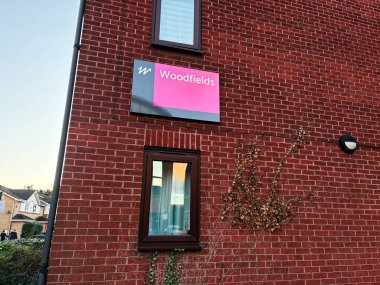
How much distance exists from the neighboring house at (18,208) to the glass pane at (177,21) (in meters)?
42.5

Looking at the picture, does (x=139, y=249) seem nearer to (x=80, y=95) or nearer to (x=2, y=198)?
(x=80, y=95)

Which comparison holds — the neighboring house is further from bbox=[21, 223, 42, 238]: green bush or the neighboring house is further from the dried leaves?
the dried leaves

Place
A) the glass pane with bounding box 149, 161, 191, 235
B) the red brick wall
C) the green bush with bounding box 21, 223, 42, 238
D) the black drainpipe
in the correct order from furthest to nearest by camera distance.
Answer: the green bush with bounding box 21, 223, 42, 238 → the glass pane with bounding box 149, 161, 191, 235 → the red brick wall → the black drainpipe

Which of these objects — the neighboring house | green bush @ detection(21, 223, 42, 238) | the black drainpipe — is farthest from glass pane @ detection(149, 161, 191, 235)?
the neighboring house

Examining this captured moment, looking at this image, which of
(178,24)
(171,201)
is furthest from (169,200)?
(178,24)

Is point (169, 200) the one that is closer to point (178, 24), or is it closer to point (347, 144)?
point (178, 24)

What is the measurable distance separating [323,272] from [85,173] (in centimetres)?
330

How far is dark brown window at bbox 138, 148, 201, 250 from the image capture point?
367cm

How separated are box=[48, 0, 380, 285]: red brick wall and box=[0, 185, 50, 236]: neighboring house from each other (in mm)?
42453

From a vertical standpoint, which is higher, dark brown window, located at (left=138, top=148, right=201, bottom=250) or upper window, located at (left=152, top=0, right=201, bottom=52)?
upper window, located at (left=152, top=0, right=201, bottom=52)

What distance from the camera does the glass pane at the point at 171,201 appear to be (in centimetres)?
381

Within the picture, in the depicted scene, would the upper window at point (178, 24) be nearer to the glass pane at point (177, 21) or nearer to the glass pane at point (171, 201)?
the glass pane at point (177, 21)

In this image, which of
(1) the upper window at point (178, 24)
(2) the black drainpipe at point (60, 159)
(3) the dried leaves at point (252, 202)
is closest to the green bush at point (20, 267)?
(2) the black drainpipe at point (60, 159)

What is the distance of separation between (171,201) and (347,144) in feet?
9.27
